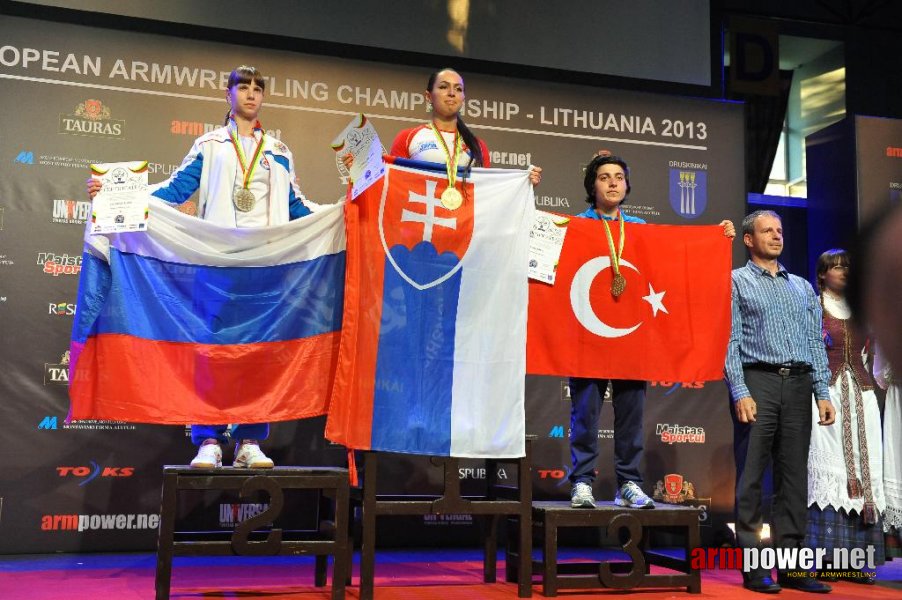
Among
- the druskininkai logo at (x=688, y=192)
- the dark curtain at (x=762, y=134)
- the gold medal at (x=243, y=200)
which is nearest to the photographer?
the gold medal at (x=243, y=200)

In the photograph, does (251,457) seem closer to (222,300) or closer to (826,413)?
(222,300)

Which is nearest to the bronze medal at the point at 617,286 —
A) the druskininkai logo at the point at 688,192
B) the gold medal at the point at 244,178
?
the gold medal at the point at 244,178

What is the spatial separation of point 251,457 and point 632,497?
1597 millimetres

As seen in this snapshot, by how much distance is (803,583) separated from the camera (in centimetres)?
377

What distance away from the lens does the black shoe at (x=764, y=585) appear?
368cm

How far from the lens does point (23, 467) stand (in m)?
4.50

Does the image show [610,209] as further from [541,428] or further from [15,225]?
[15,225]

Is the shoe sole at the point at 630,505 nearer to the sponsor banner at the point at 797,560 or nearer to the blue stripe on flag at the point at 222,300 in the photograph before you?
the sponsor banner at the point at 797,560

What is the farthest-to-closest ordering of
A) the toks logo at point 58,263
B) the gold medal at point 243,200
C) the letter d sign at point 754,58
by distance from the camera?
the letter d sign at point 754,58 → the toks logo at point 58,263 → the gold medal at point 243,200

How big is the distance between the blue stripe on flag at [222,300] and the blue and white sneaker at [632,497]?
4.66ft

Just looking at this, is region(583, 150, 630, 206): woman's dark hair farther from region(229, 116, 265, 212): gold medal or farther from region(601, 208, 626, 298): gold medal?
region(229, 116, 265, 212): gold medal

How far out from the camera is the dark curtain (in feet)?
26.9

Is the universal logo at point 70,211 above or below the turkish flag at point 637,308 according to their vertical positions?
above

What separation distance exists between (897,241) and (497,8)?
477cm
